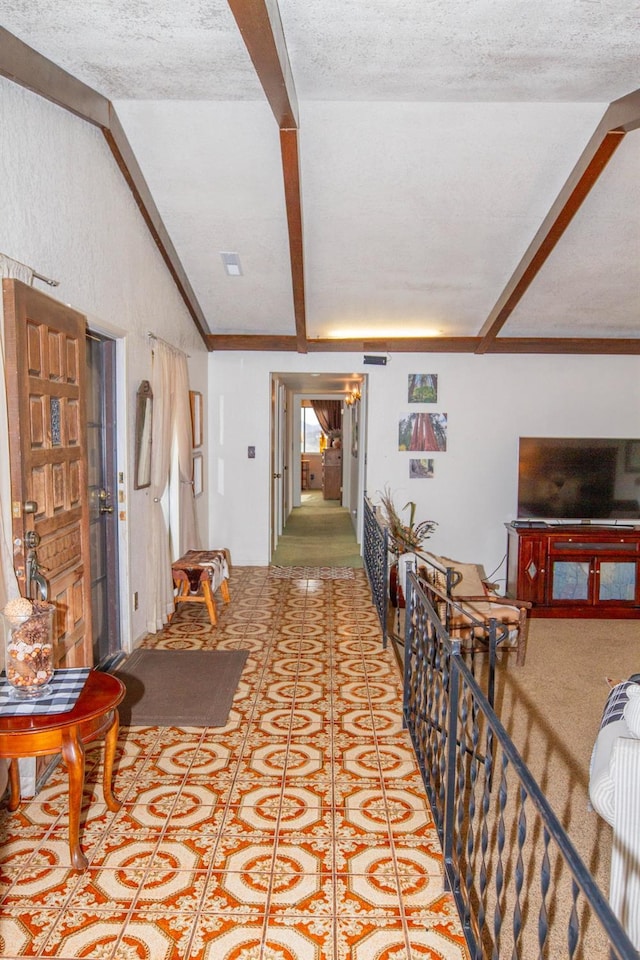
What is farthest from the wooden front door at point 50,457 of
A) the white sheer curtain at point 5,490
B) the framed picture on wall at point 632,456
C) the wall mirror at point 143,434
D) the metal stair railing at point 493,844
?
the framed picture on wall at point 632,456

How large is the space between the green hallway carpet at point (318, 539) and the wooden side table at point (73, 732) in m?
4.85

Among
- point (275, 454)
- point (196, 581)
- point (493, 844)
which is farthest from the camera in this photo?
point (275, 454)

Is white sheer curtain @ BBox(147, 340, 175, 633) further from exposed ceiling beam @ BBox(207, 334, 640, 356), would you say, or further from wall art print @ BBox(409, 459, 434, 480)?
wall art print @ BBox(409, 459, 434, 480)

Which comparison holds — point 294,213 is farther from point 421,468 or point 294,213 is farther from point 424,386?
point 421,468

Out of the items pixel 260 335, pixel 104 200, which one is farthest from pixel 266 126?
pixel 260 335

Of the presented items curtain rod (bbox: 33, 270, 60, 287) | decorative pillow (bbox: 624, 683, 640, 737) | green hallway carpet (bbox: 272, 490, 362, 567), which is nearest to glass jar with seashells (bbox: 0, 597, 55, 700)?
curtain rod (bbox: 33, 270, 60, 287)

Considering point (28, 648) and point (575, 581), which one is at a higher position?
point (28, 648)

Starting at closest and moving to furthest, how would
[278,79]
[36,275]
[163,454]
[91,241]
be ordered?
1. [36,275]
2. [278,79]
3. [91,241]
4. [163,454]

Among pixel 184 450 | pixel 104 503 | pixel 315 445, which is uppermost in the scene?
pixel 184 450

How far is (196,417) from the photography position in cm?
625

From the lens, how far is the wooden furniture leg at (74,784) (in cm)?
219

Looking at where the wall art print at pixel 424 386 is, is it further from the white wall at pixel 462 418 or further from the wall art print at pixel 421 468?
the wall art print at pixel 421 468

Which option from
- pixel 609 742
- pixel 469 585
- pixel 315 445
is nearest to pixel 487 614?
pixel 469 585

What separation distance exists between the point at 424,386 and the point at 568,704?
384cm
